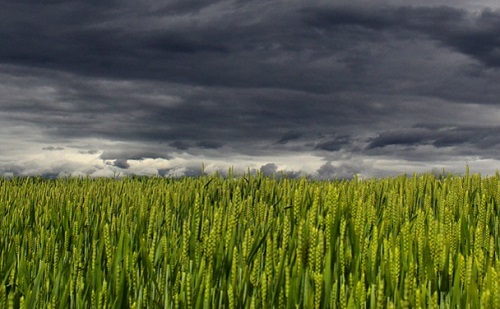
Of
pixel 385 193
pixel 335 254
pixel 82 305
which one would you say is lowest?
pixel 82 305

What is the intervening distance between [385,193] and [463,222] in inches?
103

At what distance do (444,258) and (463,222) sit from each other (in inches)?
40.9

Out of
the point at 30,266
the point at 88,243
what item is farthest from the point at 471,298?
the point at 88,243

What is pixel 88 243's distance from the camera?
15.1 feet

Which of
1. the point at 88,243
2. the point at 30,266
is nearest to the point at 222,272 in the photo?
the point at 30,266

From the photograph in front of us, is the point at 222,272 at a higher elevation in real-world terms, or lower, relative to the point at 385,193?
lower

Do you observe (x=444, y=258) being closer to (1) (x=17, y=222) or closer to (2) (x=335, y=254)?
(2) (x=335, y=254)

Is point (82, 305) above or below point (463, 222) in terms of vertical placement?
below

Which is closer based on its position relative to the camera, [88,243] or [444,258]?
[444,258]

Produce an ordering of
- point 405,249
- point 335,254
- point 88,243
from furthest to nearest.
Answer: point 88,243
point 335,254
point 405,249

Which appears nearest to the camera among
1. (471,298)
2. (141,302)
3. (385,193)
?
(471,298)

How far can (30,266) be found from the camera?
137 inches

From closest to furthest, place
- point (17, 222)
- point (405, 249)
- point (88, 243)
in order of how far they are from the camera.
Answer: point (405, 249), point (88, 243), point (17, 222)

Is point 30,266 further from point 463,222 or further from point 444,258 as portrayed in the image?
point 463,222
